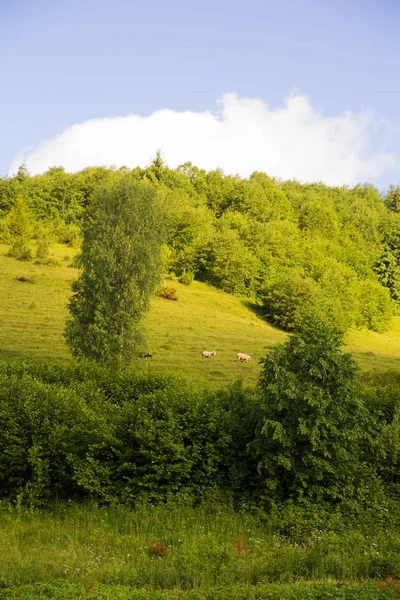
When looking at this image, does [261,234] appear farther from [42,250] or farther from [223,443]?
[223,443]

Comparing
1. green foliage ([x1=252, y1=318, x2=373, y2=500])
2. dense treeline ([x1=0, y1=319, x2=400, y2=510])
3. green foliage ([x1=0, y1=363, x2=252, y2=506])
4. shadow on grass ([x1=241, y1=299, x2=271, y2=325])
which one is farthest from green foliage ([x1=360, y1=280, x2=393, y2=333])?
green foliage ([x1=0, y1=363, x2=252, y2=506])

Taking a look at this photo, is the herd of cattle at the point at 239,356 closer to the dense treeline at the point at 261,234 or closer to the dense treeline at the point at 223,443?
the dense treeline at the point at 261,234

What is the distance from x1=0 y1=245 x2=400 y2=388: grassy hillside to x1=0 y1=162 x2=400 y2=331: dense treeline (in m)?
4.55

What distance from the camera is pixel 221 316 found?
69.7m

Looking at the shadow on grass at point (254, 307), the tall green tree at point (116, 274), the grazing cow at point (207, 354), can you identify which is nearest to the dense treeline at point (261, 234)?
the shadow on grass at point (254, 307)

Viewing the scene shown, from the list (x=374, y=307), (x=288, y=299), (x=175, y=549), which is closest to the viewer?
(x=175, y=549)

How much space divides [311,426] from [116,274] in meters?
21.1

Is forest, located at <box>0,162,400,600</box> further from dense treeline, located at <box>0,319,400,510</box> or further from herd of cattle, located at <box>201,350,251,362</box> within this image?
herd of cattle, located at <box>201,350,251,362</box>

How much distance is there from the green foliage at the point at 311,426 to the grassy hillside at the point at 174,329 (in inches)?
721

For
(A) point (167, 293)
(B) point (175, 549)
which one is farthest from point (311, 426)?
(A) point (167, 293)

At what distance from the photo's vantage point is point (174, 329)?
2281 inches

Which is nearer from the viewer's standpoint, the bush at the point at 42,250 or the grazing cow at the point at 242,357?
the grazing cow at the point at 242,357

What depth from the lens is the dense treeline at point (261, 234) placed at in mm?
82875

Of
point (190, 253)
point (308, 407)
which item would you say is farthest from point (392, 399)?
point (190, 253)
